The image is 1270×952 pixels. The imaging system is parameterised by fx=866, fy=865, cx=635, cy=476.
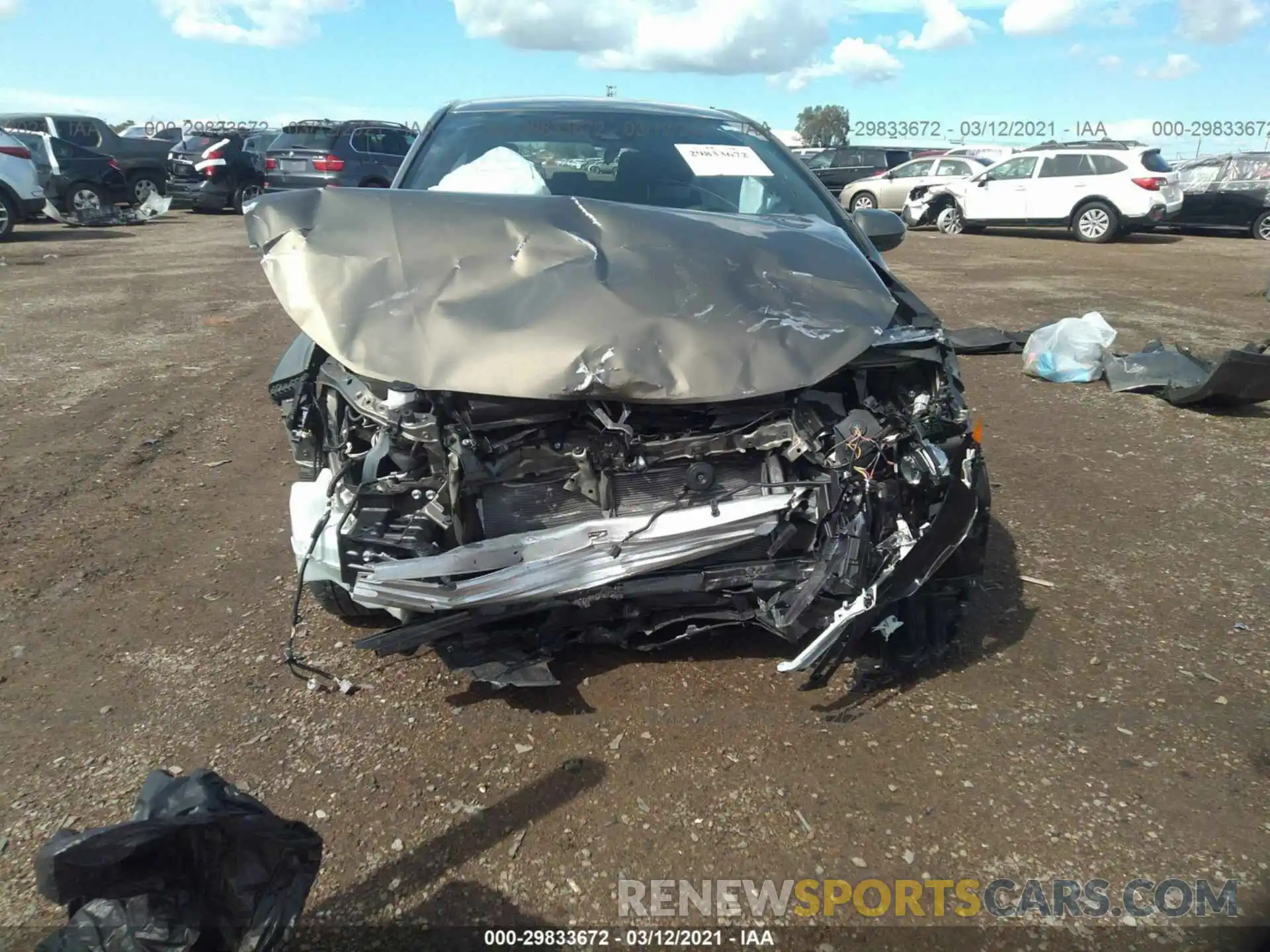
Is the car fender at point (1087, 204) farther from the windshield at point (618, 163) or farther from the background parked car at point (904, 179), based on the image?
the windshield at point (618, 163)

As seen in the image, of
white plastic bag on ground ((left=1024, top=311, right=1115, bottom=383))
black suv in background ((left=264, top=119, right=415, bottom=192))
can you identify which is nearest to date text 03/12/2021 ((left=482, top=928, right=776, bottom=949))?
white plastic bag on ground ((left=1024, top=311, right=1115, bottom=383))

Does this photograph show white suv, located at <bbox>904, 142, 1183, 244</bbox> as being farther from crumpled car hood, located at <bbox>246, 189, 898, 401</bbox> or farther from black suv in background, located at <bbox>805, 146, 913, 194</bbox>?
crumpled car hood, located at <bbox>246, 189, 898, 401</bbox>

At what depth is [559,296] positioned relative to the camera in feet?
8.54

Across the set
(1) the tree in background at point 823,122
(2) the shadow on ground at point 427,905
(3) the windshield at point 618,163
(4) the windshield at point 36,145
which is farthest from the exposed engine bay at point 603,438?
(1) the tree in background at point 823,122

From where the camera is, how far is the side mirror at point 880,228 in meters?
3.77

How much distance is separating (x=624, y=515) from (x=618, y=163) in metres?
1.93

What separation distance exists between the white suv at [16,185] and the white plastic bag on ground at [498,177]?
12158 millimetres

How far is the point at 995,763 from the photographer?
8.25 feet

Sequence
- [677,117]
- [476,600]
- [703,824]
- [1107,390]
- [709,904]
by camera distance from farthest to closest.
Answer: [1107,390]
[677,117]
[476,600]
[703,824]
[709,904]

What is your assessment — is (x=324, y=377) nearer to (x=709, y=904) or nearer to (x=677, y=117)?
(x=709, y=904)

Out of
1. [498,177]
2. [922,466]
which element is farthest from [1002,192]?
[922,466]

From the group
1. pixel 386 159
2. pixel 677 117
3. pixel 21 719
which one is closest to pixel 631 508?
pixel 21 719

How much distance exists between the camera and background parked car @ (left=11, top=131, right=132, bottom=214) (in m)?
14.0

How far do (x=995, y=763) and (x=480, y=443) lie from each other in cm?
176
